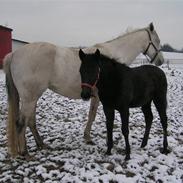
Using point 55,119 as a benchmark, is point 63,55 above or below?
above

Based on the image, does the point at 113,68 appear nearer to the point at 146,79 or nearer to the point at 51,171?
the point at 146,79

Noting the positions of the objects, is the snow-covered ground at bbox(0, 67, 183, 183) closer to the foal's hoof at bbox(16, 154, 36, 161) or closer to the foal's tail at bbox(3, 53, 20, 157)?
the foal's hoof at bbox(16, 154, 36, 161)

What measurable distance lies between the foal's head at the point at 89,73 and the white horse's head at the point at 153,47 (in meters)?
2.43

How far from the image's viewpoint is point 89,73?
4328 millimetres

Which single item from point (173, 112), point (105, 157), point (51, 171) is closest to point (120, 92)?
point (105, 157)

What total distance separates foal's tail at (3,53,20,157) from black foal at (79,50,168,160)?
1.51 meters

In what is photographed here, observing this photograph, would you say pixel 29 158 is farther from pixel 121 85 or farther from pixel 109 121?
pixel 121 85

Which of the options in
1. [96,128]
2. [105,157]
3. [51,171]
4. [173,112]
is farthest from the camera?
[173,112]

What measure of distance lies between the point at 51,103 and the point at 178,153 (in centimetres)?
556

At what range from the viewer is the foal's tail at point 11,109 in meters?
5.10

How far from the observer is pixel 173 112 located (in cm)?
899

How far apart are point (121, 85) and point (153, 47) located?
208 centimetres

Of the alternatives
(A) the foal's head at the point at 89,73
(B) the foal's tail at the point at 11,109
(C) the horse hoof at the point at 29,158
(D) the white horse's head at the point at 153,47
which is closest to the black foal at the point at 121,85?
(A) the foal's head at the point at 89,73

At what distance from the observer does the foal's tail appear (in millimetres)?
5097
